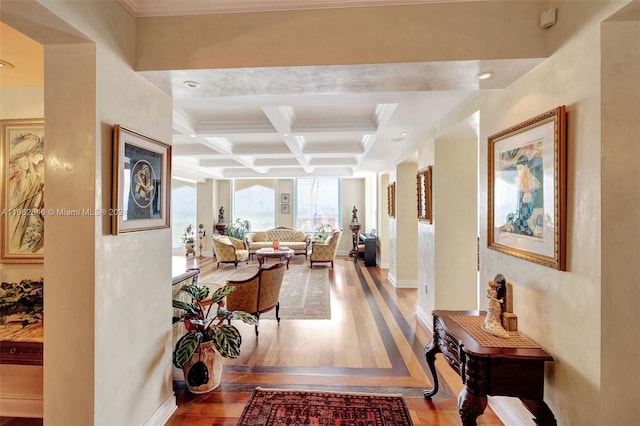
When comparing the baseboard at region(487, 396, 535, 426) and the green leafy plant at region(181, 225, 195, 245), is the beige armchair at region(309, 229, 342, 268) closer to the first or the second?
→ the green leafy plant at region(181, 225, 195, 245)

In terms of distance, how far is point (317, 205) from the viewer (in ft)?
33.0

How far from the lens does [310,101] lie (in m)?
3.02

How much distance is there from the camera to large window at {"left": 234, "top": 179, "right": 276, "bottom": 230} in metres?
10.1

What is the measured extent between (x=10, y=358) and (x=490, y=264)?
3.41 meters

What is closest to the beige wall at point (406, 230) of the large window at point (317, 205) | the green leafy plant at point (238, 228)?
the large window at point (317, 205)

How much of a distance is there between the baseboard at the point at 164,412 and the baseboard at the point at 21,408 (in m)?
0.93

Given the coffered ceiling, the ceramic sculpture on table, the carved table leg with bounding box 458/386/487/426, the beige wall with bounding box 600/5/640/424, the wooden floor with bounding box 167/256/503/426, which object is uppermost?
the coffered ceiling

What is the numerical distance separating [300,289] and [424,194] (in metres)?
3.01

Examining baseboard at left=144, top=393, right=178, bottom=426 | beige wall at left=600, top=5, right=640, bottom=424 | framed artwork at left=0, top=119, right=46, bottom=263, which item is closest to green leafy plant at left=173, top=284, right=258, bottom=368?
baseboard at left=144, top=393, right=178, bottom=426

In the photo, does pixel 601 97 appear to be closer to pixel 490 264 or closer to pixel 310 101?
pixel 490 264

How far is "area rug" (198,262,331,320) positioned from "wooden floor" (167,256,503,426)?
0.24m

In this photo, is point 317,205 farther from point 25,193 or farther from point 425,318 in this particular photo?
point 25,193

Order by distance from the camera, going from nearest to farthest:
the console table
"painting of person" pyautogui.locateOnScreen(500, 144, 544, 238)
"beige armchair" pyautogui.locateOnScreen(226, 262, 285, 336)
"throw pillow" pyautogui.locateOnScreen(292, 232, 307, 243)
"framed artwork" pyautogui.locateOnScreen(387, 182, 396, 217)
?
1. the console table
2. "painting of person" pyautogui.locateOnScreen(500, 144, 544, 238)
3. "beige armchair" pyautogui.locateOnScreen(226, 262, 285, 336)
4. "framed artwork" pyautogui.locateOnScreen(387, 182, 396, 217)
5. "throw pillow" pyautogui.locateOnScreen(292, 232, 307, 243)

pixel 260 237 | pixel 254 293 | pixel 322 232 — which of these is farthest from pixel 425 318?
pixel 260 237
